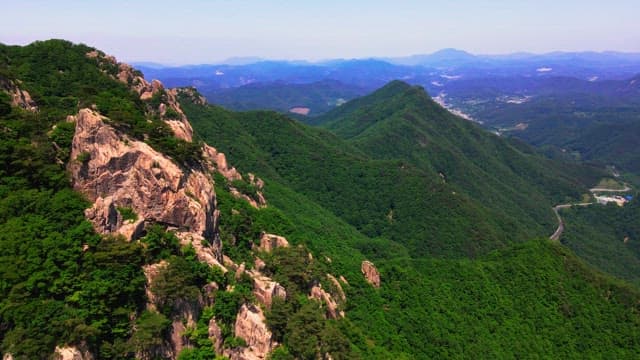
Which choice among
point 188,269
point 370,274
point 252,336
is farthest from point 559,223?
point 188,269

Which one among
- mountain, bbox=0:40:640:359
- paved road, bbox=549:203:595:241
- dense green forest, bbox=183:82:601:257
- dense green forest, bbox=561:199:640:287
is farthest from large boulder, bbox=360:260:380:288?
paved road, bbox=549:203:595:241

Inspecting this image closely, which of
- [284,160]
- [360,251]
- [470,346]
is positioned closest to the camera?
[470,346]

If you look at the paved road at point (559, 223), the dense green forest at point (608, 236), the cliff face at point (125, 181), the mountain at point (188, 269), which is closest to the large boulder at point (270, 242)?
the mountain at point (188, 269)

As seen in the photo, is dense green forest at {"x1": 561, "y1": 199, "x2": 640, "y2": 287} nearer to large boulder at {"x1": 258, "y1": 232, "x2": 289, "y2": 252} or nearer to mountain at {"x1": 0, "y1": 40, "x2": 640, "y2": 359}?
mountain at {"x1": 0, "y1": 40, "x2": 640, "y2": 359}

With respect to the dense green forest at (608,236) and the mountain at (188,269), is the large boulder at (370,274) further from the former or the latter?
the dense green forest at (608,236)

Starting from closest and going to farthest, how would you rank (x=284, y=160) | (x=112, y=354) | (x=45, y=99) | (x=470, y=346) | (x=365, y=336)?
(x=112, y=354) < (x=45, y=99) < (x=365, y=336) < (x=470, y=346) < (x=284, y=160)

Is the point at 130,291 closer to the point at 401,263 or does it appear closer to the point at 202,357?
the point at 202,357

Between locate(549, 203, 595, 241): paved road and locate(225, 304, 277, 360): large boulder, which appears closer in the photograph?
locate(225, 304, 277, 360): large boulder

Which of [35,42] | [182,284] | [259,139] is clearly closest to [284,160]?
[259,139]
